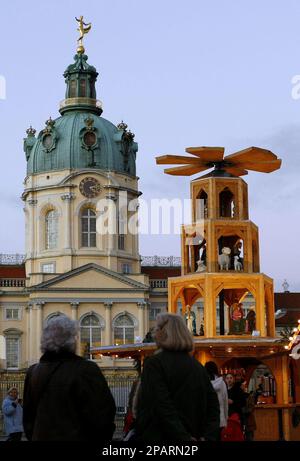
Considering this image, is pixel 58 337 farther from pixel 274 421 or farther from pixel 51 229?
→ pixel 51 229

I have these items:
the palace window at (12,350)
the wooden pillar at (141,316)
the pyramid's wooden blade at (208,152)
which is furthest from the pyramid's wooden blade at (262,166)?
the palace window at (12,350)

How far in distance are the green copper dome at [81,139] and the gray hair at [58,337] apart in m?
66.3

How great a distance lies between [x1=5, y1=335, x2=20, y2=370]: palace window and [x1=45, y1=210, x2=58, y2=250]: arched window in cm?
732

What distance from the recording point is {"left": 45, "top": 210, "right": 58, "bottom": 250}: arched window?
7450cm

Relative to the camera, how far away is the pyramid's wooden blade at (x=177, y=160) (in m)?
28.4

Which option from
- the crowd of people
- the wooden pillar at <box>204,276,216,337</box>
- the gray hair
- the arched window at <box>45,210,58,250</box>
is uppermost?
the arched window at <box>45,210,58,250</box>

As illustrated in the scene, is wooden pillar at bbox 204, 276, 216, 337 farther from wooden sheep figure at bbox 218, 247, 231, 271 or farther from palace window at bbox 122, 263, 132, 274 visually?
palace window at bbox 122, 263, 132, 274

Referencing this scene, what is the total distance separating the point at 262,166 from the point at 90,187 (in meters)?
46.1

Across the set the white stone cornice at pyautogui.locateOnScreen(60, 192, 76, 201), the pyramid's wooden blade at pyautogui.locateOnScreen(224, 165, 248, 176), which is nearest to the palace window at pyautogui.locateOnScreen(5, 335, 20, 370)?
the white stone cornice at pyautogui.locateOnScreen(60, 192, 76, 201)

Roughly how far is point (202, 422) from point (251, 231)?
19710 mm

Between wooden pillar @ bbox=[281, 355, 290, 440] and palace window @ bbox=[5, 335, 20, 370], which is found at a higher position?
palace window @ bbox=[5, 335, 20, 370]

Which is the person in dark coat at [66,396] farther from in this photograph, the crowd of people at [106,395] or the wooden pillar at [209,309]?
the wooden pillar at [209,309]

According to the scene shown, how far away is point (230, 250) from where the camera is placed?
28672 millimetres

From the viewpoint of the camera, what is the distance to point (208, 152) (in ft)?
92.1
